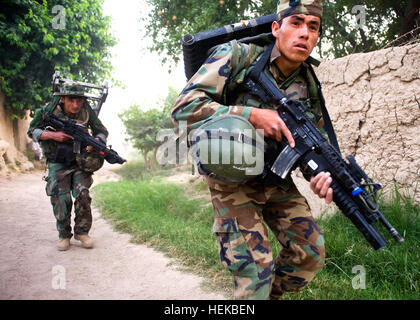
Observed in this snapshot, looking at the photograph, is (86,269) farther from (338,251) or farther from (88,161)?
(338,251)

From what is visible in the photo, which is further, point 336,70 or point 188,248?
point 336,70

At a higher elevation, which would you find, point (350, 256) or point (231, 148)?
point (231, 148)

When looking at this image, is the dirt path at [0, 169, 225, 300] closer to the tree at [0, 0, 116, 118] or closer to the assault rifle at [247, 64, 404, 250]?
the assault rifle at [247, 64, 404, 250]

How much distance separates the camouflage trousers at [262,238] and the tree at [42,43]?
342 inches

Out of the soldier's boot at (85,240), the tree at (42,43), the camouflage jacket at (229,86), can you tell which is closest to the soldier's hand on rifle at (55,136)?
the soldier's boot at (85,240)

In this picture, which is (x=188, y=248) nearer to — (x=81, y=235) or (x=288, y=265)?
(x=81, y=235)

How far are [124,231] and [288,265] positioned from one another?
322 cm

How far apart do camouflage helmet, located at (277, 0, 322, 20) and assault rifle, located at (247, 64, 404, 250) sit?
1.32 ft

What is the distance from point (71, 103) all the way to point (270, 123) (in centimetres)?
321

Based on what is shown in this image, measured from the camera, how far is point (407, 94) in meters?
3.26

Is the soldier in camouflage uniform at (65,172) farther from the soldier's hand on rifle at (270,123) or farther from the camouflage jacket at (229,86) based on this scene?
the soldier's hand on rifle at (270,123)

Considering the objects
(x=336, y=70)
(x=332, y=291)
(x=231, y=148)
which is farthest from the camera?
(x=336, y=70)
